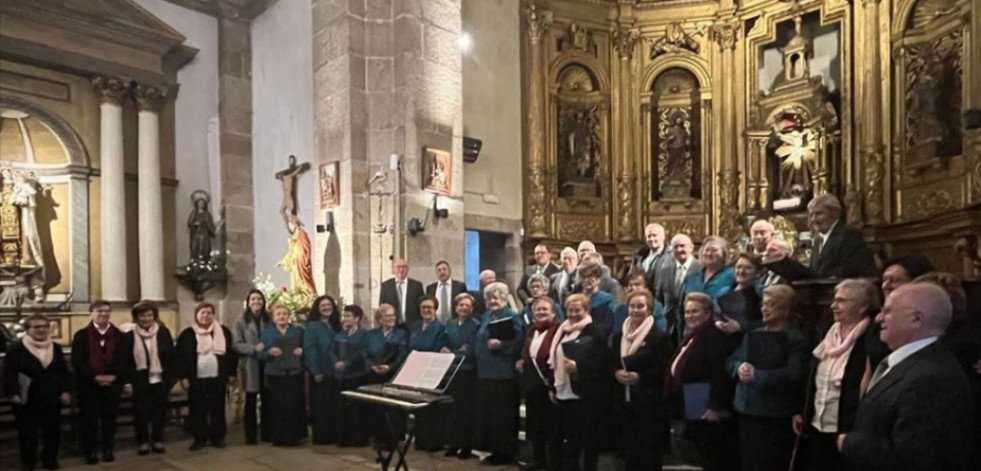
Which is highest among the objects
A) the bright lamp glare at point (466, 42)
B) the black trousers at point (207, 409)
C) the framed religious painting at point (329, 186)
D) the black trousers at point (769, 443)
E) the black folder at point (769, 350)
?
the bright lamp glare at point (466, 42)

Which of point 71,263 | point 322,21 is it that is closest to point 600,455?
point 322,21

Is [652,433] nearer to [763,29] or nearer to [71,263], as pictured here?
[71,263]

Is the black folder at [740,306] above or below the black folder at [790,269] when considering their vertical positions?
below

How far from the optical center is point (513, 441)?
5.86 m

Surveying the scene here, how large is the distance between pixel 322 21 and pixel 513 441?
605 cm

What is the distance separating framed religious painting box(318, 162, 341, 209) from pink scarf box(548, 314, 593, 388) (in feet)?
15.3

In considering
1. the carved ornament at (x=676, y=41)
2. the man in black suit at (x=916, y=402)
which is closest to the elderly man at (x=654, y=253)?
the man in black suit at (x=916, y=402)

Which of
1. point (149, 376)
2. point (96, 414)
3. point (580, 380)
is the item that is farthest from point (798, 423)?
point (96, 414)

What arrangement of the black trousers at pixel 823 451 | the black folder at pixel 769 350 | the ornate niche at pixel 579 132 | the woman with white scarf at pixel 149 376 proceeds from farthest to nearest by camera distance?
1. the ornate niche at pixel 579 132
2. the woman with white scarf at pixel 149 376
3. the black folder at pixel 769 350
4. the black trousers at pixel 823 451

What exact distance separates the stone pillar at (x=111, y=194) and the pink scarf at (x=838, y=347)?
8703 millimetres

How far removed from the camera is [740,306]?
4.22 meters

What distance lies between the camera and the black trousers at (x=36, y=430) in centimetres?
588

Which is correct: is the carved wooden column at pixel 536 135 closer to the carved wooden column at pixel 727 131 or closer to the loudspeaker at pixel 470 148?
the loudspeaker at pixel 470 148

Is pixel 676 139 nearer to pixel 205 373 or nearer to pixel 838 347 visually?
pixel 205 373
